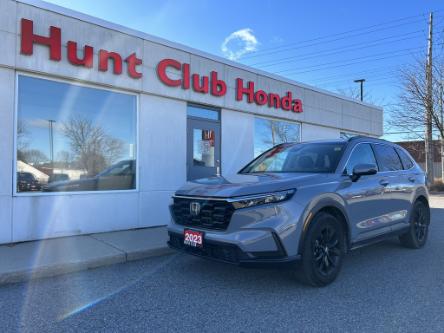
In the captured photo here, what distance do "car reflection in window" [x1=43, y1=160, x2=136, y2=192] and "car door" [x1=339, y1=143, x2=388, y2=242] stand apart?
466cm

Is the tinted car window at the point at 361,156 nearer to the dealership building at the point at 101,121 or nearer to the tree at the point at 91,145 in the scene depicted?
the dealership building at the point at 101,121

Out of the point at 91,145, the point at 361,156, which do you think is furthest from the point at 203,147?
the point at 361,156

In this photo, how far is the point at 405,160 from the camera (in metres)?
6.84

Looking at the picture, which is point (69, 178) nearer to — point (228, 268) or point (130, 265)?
point (130, 265)

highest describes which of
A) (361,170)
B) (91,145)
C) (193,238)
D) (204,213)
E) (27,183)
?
(91,145)

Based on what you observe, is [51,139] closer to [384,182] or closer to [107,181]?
[107,181]

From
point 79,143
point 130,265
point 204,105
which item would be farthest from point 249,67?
point 130,265

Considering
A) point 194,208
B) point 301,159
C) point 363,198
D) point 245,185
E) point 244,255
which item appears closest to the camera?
point 244,255

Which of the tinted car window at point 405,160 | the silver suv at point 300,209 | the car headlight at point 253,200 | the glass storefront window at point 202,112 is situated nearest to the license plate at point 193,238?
the silver suv at point 300,209

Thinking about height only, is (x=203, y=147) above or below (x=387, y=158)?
above

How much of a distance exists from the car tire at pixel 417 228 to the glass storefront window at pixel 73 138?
5.30 meters

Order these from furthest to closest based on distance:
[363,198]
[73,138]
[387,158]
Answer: [73,138], [387,158], [363,198]

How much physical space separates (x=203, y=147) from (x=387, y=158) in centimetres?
464

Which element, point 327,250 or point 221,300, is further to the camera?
point 327,250
